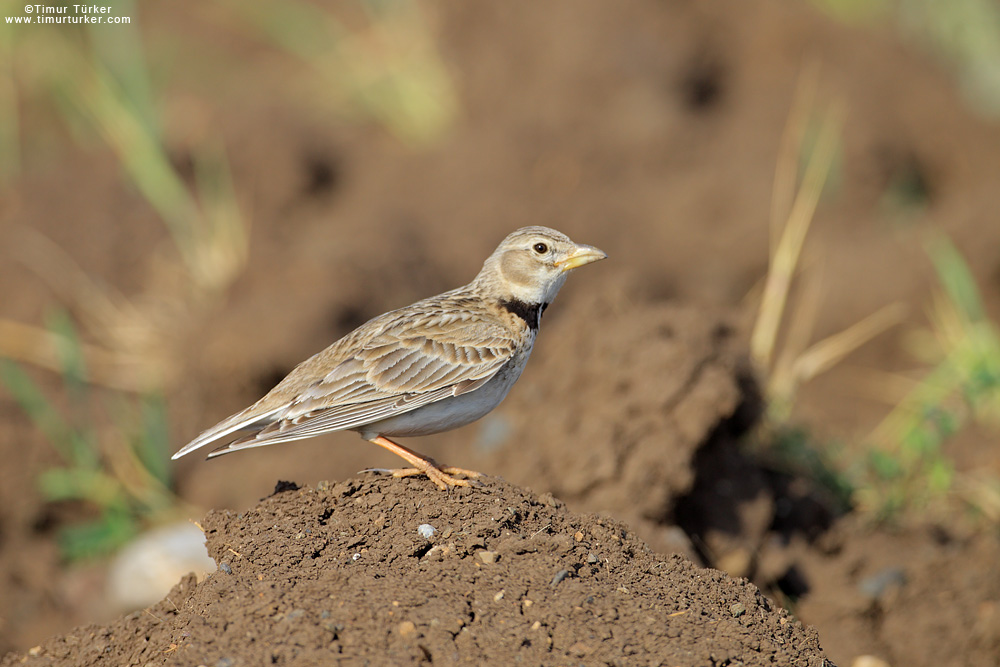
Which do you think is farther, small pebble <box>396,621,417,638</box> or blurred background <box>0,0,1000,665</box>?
blurred background <box>0,0,1000,665</box>

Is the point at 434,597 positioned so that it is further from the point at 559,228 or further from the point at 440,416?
the point at 559,228

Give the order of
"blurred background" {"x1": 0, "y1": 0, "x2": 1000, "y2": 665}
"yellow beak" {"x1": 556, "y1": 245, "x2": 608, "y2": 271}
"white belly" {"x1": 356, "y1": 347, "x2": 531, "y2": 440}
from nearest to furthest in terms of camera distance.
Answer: "white belly" {"x1": 356, "y1": 347, "x2": 531, "y2": 440} < "yellow beak" {"x1": 556, "y1": 245, "x2": 608, "y2": 271} < "blurred background" {"x1": 0, "y1": 0, "x2": 1000, "y2": 665}

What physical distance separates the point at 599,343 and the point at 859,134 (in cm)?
612

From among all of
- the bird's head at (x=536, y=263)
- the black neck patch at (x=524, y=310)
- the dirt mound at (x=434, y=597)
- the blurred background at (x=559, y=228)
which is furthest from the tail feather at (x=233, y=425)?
the blurred background at (x=559, y=228)

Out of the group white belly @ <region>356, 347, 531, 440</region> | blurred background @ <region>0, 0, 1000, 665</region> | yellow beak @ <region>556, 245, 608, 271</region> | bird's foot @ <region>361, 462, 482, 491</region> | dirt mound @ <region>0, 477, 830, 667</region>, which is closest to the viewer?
dirt mound @ <region>0, 477, 830, 667</region>

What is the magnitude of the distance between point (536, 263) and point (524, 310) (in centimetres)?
26

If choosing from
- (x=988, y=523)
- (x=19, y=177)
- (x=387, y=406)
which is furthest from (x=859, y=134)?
(x=19, y=177)

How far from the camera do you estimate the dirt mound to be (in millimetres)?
3494

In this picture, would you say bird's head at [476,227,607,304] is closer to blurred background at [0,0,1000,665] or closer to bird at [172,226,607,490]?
bird at [172,226,607,490]

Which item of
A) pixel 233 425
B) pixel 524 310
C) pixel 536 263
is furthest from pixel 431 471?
pixel 536 263

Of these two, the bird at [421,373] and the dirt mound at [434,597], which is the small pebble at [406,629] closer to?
the dirt mound at [434,597]

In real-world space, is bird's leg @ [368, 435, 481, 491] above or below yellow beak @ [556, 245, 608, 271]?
below

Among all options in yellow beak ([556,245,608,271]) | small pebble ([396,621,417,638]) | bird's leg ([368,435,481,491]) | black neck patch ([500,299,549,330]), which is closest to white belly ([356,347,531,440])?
bird's leg ([368,435,481,491])

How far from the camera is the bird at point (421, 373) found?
485cm
